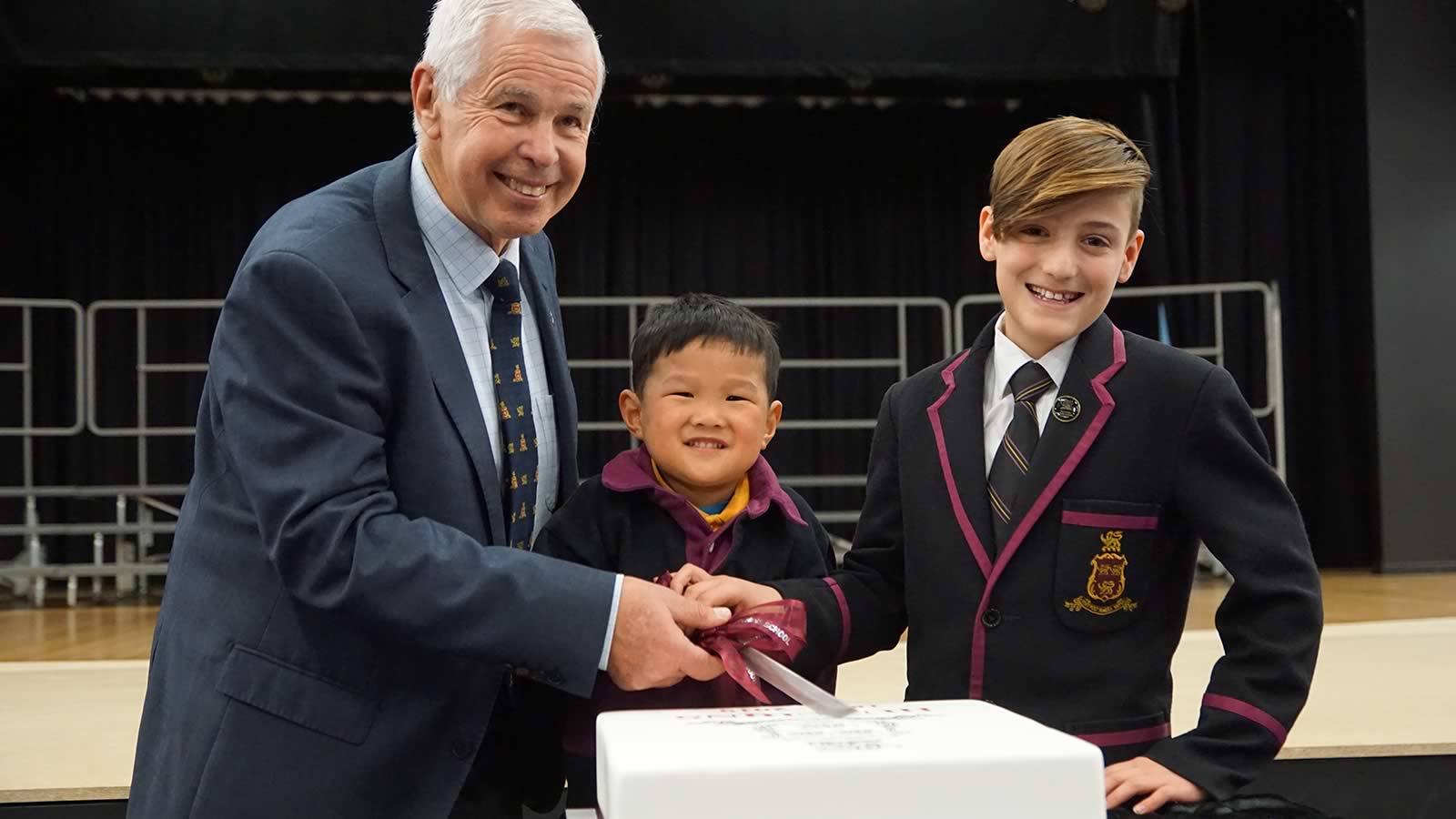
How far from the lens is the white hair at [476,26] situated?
4.33 ft

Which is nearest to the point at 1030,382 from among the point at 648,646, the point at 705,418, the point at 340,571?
the point at 705,418

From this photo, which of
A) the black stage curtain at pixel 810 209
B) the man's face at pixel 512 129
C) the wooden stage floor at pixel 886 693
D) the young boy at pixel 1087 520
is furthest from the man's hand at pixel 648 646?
the black stage curtain at pixel 810 209

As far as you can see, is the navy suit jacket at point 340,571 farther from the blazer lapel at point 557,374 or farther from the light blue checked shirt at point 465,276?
the blazer lapel at point 557,374

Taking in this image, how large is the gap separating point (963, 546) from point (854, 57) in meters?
5.41

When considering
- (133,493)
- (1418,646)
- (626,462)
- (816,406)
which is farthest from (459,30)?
(816,406)

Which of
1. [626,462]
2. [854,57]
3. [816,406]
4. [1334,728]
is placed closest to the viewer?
[626,462]

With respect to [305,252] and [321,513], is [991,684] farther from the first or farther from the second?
[305,252]

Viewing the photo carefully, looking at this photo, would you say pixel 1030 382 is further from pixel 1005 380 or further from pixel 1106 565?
pixel 1106 565

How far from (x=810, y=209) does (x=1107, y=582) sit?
728 centimetres

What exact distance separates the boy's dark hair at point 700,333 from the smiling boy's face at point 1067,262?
0.99 ft

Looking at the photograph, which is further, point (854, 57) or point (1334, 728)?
point (854, 57)

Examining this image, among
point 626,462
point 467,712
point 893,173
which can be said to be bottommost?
point 467,712

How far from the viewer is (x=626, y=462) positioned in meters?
1.46

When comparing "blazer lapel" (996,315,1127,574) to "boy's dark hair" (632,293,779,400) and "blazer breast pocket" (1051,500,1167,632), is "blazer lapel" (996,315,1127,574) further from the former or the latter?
"boy's dark hair" (632,293,779,400)
